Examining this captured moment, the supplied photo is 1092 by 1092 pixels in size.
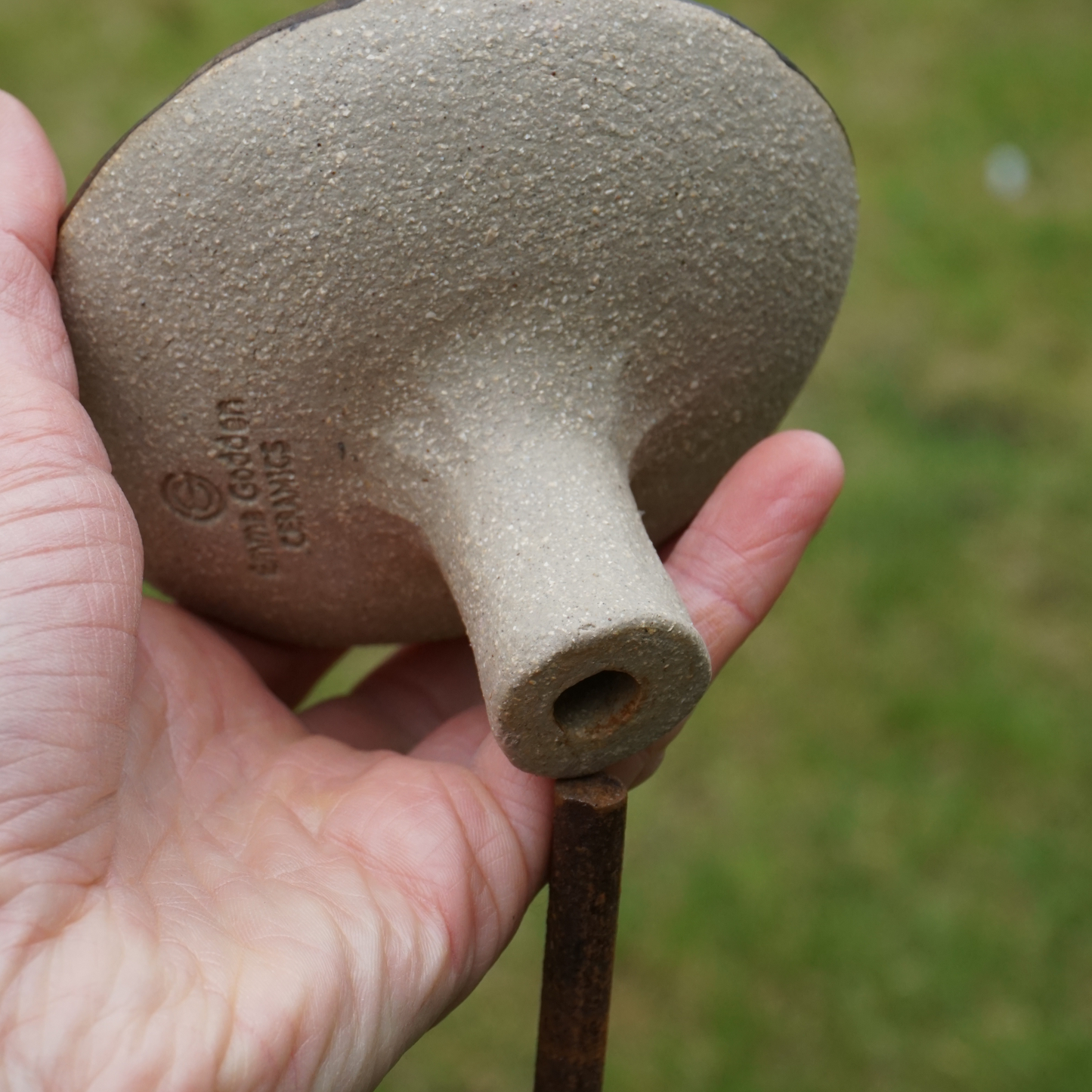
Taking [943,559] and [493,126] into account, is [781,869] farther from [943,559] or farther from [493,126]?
[493,126]

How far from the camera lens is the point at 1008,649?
71.3 inches

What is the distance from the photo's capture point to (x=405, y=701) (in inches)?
45.7

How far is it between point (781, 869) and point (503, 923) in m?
0.79

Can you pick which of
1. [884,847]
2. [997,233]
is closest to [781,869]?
[884,847]

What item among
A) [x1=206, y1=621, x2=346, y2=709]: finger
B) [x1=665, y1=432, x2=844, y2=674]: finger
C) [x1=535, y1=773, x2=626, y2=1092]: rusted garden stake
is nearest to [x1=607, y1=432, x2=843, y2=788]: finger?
[x1=665, y1=432, x2=844, y2=674]: finger

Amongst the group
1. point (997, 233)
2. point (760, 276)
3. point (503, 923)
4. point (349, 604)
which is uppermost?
point (760, 276)

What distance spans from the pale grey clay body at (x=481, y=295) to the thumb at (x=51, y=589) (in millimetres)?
37

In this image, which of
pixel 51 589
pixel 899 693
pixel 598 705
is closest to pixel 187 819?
pixel 51 589

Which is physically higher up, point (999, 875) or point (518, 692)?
point (518, 692)

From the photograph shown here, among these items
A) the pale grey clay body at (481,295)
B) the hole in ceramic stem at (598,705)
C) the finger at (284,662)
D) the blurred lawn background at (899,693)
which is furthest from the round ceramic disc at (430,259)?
the blurred lawn background at (899,693)

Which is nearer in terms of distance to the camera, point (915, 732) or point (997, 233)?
point (915, 732)

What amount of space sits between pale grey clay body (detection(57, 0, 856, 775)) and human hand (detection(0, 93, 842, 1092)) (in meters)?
0.08

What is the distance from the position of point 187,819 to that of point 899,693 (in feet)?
3.82

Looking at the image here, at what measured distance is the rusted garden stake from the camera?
83 cm
